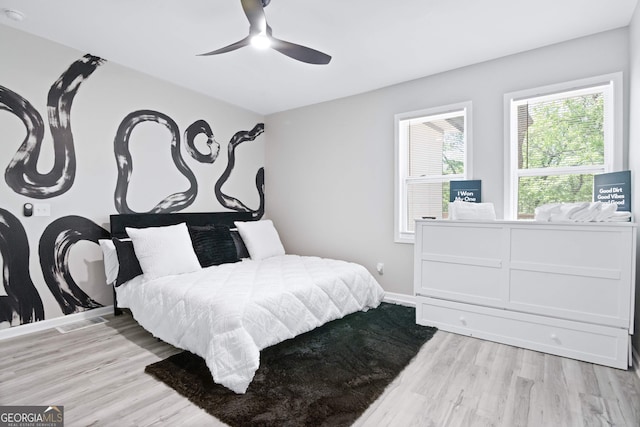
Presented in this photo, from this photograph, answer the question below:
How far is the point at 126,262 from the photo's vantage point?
294cm

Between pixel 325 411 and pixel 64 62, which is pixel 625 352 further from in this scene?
pixel 64 62

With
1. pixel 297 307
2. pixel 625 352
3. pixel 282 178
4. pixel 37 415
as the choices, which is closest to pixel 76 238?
pixel 37 415

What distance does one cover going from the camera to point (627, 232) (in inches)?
85.7

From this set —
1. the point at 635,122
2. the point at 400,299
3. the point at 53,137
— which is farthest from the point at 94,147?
the point at 635,122

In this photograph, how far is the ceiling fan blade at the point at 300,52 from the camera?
2295 mm

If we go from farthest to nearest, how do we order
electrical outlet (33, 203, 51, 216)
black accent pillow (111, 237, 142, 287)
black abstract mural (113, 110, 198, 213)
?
black abstract mural (113, 110, 198, 213) < black accent pillow (111, 237, 142, 287) < electrical outlet (33, 203, 51, 216)

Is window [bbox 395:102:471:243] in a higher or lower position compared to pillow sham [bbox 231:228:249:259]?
higher

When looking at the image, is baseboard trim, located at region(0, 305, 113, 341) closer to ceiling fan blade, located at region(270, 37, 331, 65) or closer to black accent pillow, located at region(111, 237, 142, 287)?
black accent pillow, located at region(111, 237, 142, 287)

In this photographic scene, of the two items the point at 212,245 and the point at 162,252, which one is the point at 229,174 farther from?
the point at 162,252

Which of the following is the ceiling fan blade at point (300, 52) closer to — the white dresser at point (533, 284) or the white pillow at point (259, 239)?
the white dresser at point (533, 284)

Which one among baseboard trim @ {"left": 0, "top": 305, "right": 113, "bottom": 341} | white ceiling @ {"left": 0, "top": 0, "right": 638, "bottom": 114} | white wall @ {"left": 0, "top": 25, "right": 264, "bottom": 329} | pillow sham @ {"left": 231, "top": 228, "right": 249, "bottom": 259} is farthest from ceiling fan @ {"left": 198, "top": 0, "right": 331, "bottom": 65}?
baseboard trim @ {"left": 0, "top": 305, "right": 113, "bottom": 341}

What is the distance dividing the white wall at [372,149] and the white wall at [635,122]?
0.54ft

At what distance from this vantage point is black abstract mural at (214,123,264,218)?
4379 millimetres

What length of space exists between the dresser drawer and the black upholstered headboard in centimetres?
259
